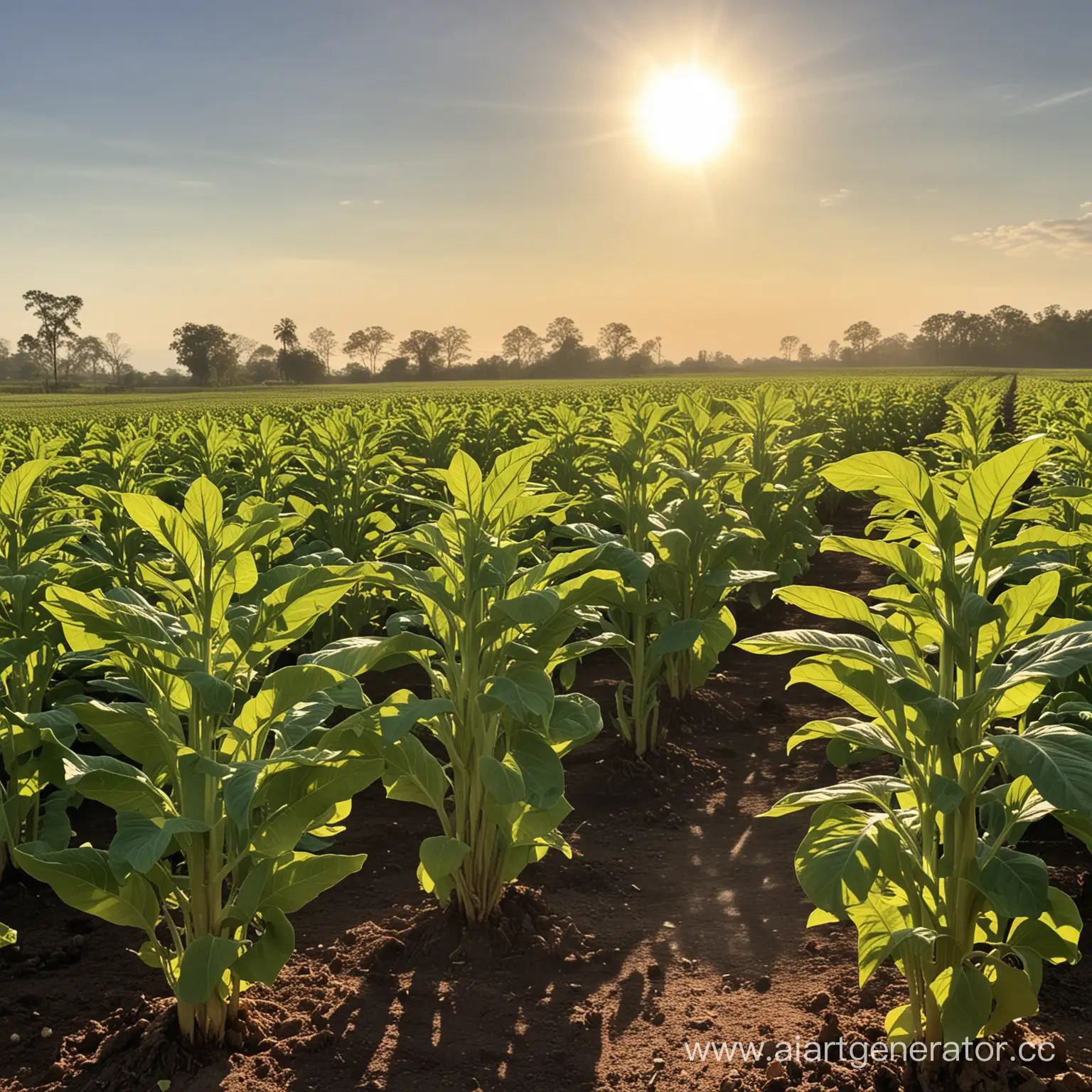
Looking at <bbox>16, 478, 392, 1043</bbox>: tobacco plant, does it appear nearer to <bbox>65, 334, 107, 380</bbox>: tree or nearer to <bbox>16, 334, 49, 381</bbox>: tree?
<bbox>16, 334, 49, 381</bbox>: tree

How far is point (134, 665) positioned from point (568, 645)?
1536 mm

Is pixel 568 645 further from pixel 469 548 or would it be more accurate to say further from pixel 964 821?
pixel 964 821

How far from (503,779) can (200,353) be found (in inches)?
4252

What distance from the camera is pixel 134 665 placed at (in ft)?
8.25

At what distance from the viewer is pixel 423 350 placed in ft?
373

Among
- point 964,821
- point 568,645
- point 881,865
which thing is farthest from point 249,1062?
point 964,821

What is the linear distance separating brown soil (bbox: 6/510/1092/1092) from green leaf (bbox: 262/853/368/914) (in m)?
0.51

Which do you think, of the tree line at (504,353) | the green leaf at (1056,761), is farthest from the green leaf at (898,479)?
the tree line at (504,353)

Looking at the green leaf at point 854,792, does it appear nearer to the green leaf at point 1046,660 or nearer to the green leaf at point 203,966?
the green leaf at point 1046,660

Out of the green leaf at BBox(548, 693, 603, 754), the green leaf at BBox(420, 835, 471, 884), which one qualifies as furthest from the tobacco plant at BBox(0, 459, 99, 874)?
the green leaf at BBox(548, 693, 603, 754)

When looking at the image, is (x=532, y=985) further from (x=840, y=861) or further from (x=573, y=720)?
(x=840, y=861)

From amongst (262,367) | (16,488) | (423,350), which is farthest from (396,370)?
(16,488)

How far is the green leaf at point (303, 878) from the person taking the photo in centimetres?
255

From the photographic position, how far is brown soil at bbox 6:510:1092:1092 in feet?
8.76
